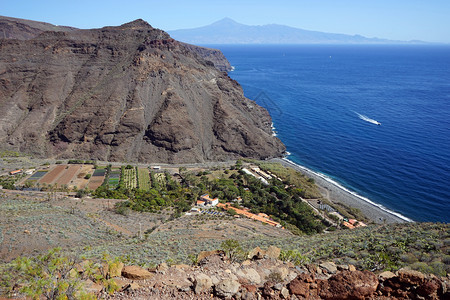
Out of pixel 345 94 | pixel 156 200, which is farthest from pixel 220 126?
pixel 345 94

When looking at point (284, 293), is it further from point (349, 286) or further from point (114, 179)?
point (114, 179)

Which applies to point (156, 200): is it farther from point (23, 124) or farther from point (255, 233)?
point (23, 124)

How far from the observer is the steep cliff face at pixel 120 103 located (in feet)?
233

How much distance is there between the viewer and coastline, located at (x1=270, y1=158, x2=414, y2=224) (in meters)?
50.3

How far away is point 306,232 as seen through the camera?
142ft

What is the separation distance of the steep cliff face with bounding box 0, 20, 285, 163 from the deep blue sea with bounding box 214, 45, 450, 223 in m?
14.4

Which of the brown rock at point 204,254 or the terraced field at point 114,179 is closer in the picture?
the brown rock at point 204,254

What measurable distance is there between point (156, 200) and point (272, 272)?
3615cm

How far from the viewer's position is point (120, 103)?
76000 mm

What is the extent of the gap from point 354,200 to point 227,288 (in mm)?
49761

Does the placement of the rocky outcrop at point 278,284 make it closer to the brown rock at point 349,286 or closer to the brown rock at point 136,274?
the brown rock at point 349,286

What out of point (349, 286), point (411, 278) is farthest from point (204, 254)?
point (411, 278)

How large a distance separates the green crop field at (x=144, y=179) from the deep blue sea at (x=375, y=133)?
3562 centimetres

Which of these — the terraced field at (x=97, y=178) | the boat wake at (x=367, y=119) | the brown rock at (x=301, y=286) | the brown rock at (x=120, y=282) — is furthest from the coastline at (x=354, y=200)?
the brown rock at (x=120, y=282)
